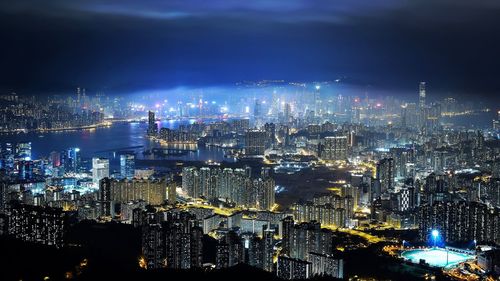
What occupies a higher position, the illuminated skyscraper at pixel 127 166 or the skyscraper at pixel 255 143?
the skyscraper at pixel 255 143

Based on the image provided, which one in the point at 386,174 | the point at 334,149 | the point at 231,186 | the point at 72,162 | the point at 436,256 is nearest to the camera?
the point at 436,256

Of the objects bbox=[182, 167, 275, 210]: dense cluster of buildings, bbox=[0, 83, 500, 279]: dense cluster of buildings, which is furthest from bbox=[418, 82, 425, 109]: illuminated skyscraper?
bbox=[182, 167, 275, 210]: dense cluster of buildings

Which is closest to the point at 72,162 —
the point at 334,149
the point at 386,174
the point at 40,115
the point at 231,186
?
the point at 40,115

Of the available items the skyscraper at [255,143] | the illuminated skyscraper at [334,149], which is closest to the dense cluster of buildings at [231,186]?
the illuminated skyscraper at [334,149]

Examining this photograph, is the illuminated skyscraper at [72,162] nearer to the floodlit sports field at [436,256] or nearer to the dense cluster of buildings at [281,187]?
the dense cluster of buildings at [281,187]

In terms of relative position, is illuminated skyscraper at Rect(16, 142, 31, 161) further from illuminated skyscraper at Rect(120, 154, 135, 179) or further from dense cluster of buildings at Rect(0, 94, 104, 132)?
illuminated skyscraper at Rect(120, 154, 135, 179)

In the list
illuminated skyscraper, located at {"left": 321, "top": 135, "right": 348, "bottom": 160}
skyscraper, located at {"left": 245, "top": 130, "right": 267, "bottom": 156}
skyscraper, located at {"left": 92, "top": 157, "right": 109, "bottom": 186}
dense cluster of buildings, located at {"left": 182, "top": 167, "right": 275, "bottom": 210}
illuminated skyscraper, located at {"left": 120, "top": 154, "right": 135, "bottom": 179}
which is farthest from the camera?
skyscraper, located at {"left": 245, "top": 130, "right": 267, "bottom": 156}

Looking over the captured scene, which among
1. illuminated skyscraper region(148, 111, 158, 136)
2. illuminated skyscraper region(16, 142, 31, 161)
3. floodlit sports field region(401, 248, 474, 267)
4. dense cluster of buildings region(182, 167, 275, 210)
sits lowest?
floodlit sports field region(401, 248, 474, 267)

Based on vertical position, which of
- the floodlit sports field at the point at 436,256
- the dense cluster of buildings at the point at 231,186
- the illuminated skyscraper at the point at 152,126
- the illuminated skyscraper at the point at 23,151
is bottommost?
the floodlit sports field at the point at 436,256

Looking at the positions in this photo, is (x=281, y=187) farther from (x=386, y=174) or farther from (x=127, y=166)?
(x=127, y=166)
